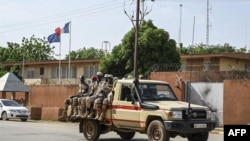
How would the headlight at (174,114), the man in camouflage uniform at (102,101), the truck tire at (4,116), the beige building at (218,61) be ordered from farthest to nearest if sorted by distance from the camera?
the beige building at (218,61) < the truck tire at (4,116) < the man in camouflage uniform at (102,101) < the headlight at (174,114)

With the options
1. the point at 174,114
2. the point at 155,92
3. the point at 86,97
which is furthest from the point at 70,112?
the point at 174,114

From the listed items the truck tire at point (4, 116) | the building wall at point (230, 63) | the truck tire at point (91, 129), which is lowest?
the truck tire at point (4, 116)

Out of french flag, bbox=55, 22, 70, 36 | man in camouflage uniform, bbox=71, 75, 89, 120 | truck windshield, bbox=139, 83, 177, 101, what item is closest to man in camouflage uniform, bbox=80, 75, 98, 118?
man in camouflage uniform, bbox=71, 75, 89, 120

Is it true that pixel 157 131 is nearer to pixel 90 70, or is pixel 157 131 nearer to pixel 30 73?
pixel 90 70

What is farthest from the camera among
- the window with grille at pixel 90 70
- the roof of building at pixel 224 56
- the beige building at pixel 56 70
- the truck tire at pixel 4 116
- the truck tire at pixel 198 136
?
the beige building at pixel 56 70

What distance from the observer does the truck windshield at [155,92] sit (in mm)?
15094

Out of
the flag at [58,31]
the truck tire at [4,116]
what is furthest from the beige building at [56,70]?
the truck tire at [4,116]

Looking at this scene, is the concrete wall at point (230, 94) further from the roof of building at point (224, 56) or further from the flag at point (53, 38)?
the flag at point (53, 38)

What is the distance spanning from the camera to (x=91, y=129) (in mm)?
16734

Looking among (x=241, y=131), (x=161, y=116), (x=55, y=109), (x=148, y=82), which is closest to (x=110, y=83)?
(x=148, y=82)

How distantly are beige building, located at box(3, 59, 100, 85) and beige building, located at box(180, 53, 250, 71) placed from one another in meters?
10.8

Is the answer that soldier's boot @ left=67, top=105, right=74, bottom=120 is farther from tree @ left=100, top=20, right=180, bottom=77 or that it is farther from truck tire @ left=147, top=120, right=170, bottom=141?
tree @ left=100, top=20, right=180, bottom=77

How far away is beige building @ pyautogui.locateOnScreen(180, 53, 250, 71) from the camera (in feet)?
126

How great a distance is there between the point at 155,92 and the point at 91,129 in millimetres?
2791
